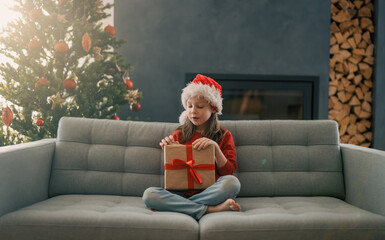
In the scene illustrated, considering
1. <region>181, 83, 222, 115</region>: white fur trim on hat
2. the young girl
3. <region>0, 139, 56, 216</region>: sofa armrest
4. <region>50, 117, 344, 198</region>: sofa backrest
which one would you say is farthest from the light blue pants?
<region>0, 139, 56, 216</region>: sofa armrest

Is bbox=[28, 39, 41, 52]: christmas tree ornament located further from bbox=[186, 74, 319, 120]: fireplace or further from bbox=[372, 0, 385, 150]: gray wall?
bbox=[372, 0, 385, 150]: gray wall

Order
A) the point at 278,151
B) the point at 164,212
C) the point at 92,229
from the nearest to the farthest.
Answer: the point at 92,229
the point at 164,212
the point at 278,151

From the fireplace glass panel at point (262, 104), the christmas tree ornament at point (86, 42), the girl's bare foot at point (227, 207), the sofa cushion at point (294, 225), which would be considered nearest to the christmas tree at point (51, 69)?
the christmas tree ornament at point (86, 42)

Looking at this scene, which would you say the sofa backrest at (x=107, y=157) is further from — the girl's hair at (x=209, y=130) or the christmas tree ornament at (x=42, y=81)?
the christmas tree ornament at (x=42, y=81)

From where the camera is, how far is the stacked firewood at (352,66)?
404 cm

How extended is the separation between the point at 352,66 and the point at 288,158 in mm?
2685

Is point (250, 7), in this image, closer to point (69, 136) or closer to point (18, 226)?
point (69, 136)

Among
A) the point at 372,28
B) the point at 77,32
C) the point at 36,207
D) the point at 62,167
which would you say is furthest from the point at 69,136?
the point at 372,28

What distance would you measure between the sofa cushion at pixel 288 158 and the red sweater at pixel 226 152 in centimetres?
13

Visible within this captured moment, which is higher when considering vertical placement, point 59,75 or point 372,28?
point 372,28

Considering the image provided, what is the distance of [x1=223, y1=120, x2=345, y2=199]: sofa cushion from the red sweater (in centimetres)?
13

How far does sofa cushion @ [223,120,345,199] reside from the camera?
6.05ft

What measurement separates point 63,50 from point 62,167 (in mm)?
1119

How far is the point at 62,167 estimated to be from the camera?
6.03 feet
